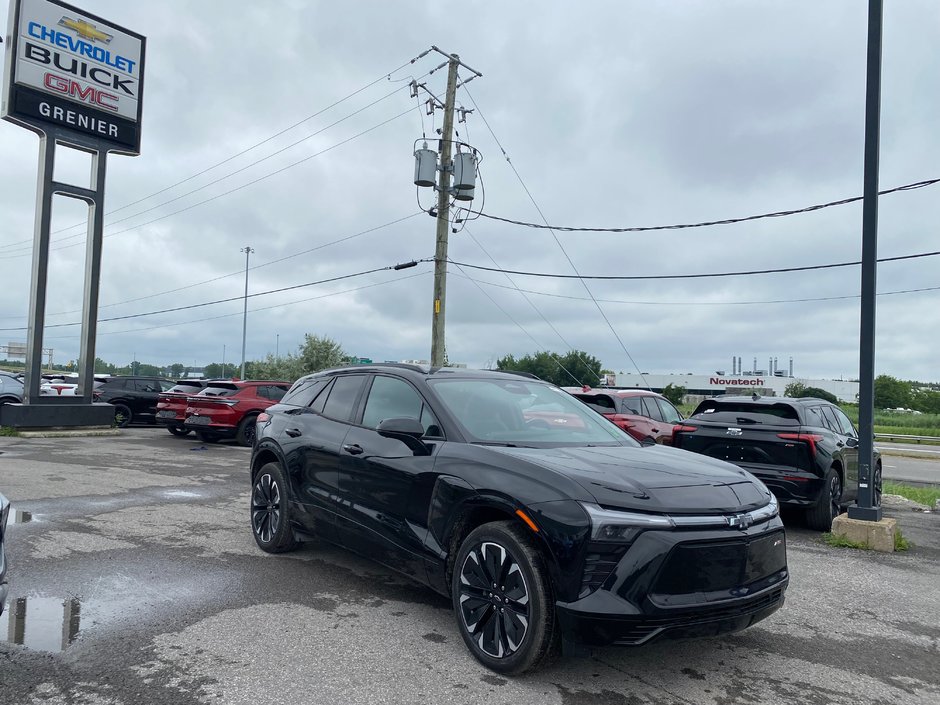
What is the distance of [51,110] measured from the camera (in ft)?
58.9

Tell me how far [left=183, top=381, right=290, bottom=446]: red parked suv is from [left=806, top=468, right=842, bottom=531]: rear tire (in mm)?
11597

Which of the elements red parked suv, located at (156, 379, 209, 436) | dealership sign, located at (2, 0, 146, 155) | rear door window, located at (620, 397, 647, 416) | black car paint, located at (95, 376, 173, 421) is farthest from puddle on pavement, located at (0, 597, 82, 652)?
black car paint, located at (95, 376, 173, 421)

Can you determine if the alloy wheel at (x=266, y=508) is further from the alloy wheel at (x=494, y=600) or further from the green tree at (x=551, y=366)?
the green tree at (x=551, y=366)

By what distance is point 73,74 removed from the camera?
18.4 metres

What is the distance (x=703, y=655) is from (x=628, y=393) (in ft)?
28.5

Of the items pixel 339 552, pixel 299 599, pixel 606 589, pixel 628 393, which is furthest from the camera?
pixel 628 393

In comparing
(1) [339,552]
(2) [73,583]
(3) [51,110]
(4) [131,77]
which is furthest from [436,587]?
(4) [131,77]

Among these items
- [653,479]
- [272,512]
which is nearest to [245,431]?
[272,512]

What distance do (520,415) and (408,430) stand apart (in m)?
0.91

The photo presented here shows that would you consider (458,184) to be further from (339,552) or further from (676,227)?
(339,552)

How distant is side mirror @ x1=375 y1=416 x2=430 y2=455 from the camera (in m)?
4.39

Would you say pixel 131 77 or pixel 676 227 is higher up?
pixel 131 77

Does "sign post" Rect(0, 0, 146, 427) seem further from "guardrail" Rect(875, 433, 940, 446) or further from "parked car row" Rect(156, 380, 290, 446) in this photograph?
"guardrail" Rect(875, 433, 940, 446)

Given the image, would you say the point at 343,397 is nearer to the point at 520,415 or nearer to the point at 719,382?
the point at 520,415
